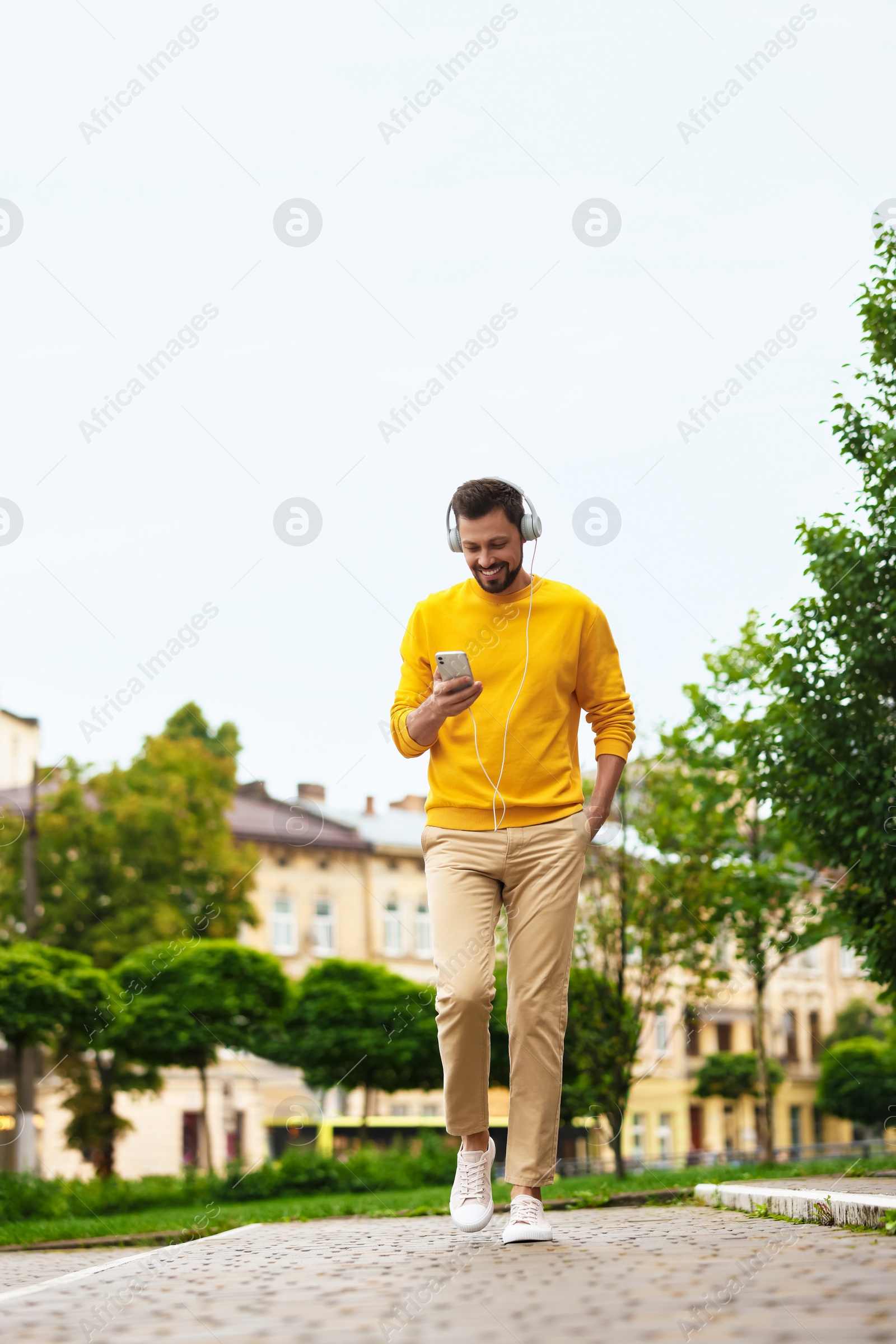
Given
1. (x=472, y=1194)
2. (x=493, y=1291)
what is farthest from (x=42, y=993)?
(x=493, y=1291)

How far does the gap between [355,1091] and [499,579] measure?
41.2 meters

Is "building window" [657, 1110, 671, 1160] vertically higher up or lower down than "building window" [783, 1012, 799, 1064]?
lower down

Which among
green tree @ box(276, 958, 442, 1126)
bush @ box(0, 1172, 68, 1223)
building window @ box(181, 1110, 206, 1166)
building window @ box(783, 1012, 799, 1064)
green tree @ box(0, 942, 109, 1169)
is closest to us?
bush @ box(0, 1172, 68, 1223)

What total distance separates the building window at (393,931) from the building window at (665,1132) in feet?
47.0

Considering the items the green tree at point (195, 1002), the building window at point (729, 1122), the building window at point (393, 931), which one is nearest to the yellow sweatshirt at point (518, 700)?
the green tree at point (195, 1002)

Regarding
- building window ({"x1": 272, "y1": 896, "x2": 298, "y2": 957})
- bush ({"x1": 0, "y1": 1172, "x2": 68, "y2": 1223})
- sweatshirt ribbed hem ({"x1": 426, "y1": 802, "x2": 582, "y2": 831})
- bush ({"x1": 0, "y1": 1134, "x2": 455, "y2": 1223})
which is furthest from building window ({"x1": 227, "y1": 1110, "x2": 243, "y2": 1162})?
sweatshirt ribbed hem ({"x1": 426, "y1": 802, "x2": 582, "y2": 831})

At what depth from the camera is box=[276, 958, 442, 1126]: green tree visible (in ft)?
94.9

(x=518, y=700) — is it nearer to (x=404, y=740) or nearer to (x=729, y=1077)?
(x=404, y=740)

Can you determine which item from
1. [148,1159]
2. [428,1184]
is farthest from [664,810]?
[148,1159]

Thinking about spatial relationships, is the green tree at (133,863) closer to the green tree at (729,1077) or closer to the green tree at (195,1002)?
the green tree at (195,1002)

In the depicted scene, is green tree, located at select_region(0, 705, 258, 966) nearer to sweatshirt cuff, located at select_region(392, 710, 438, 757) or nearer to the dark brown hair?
sweatshirt cuff, located at select_region(392, 710, 438, 757)

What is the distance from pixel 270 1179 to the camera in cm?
2044

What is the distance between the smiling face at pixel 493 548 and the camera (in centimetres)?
525

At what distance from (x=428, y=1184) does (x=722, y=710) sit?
7652 mm
